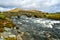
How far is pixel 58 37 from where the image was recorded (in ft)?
109

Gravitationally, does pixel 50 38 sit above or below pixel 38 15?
above

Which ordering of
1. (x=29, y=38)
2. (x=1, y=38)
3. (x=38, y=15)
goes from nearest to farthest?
(x=1, y=38), (x=29, y=38), (x=38, y=15)

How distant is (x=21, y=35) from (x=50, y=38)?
4832 mm

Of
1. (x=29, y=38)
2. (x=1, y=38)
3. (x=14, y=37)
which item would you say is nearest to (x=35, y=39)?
(x=29, y=38)

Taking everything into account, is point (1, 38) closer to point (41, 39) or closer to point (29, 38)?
point (29, 38)

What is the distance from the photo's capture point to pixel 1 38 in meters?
27.9

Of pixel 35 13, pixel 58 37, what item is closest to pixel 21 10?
pixel 35 13

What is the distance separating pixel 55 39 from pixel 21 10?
66.8 m

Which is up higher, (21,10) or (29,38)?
(29,38)

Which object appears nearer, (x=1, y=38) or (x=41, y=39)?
(x=1, y=38)

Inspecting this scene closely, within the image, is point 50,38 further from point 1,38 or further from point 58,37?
point 1,38

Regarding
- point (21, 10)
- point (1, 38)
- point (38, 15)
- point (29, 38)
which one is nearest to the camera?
point (1, 38)

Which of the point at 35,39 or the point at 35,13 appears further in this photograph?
the point at 35,13

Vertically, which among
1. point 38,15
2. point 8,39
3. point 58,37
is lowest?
point 38,15
